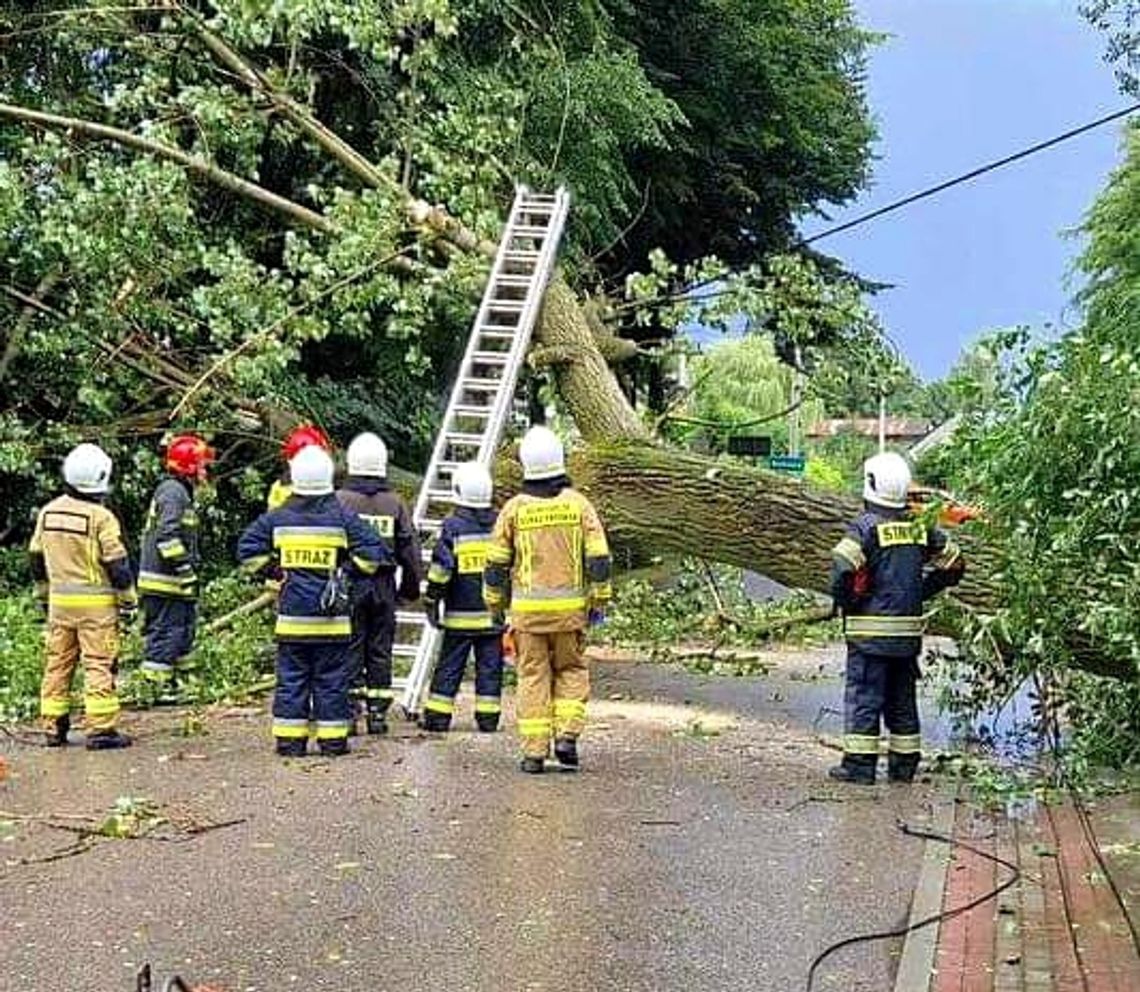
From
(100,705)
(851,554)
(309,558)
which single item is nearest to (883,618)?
(851,554)

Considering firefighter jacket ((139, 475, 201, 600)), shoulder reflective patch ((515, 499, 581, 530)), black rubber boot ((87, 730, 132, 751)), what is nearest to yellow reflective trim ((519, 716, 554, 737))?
shoulder reflective patch ((515, 499, 581, 530))

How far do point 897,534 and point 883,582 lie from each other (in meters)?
0.24

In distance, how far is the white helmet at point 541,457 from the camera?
789 cm

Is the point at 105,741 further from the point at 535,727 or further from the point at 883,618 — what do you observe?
the point at 883,618

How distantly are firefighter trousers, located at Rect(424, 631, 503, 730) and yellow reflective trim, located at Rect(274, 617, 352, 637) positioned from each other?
36.2 inches

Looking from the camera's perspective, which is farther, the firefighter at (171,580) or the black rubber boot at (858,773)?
the firefighter at (171,580)

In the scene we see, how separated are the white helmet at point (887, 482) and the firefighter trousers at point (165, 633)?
442 cm

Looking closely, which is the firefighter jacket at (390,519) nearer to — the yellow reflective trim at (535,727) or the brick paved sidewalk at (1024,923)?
the yellow reflective trim at (535,727)

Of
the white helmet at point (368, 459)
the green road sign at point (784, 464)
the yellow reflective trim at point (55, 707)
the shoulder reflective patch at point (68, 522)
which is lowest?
the yellow reflective trim at point (55, 707)

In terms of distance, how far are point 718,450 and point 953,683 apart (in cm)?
495

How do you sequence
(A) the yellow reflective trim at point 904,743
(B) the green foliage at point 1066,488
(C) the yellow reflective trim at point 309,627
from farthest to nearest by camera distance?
1. (C) the yellow reflective trim at point 309,627
2. (A) the yellow reflective trim at point 904,743
3. (B) the green foliage at point 1066,488

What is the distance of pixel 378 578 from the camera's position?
8.75 metres

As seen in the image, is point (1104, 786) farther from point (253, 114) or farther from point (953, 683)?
point (253, 114)

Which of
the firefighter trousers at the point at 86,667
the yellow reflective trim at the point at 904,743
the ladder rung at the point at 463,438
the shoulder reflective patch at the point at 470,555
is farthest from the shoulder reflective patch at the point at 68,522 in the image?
the yellow reflective trim at the point at 904,743
